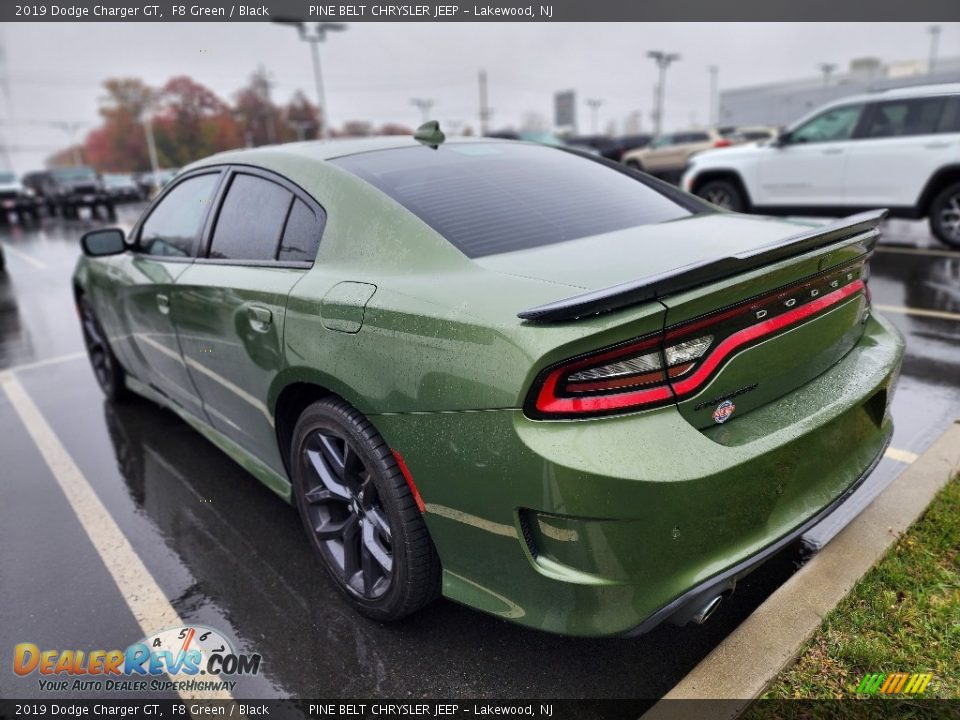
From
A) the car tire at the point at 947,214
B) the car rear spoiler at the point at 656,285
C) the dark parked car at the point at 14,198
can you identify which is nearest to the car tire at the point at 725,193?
the car tire at the point at 947,214

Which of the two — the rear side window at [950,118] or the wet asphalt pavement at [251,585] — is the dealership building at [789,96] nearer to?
the rear side window at [950,118]

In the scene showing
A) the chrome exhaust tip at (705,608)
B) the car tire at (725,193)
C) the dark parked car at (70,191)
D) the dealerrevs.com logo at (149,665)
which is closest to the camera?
the chrome exhaust tip at (705,608)

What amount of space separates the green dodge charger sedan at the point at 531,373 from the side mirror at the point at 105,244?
1173mm

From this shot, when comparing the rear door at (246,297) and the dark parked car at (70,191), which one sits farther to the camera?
the dark parked car at (70,191)

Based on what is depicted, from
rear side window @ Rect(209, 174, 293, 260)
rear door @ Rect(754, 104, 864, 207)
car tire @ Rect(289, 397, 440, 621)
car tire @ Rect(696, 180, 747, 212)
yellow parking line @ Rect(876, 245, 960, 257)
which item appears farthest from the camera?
car tire @ Rect(696, 180, 747, 212)

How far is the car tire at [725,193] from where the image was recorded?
10008mm

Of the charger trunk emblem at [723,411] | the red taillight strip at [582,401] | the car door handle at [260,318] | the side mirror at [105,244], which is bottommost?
the charger trunk emblem at [723,411]

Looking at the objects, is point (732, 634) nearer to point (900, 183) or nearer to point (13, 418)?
point (13, 418)

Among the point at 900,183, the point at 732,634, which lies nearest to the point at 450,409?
the point at 732,634

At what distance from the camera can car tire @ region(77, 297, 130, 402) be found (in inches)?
185

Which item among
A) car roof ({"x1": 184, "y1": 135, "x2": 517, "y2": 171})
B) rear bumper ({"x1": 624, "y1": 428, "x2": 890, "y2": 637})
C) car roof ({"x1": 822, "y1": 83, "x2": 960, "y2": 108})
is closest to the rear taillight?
rear bumper ({"x1": 624, "y1": 428, "x2": 890, "y2": 637})

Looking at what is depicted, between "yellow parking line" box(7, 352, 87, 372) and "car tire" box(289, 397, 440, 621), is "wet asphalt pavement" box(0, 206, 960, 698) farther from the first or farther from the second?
"yellow parking line" box(7, 352, 87, 372)

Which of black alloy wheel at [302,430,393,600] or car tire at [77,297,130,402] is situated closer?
black alloy wheel at [302,430,393,600]

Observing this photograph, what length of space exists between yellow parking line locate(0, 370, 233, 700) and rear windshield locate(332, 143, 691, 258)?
1720 mm
